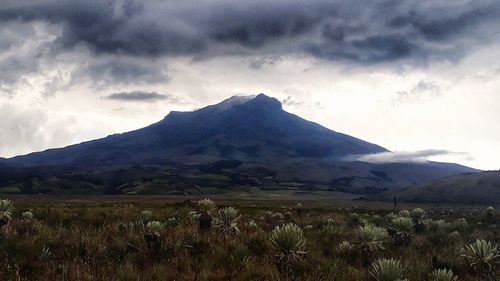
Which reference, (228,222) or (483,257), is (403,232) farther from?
(228,222)

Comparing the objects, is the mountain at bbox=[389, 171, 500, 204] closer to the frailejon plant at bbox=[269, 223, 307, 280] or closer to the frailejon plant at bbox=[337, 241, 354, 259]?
the frailejon plant at bbox=[337, 241, 354, 259]

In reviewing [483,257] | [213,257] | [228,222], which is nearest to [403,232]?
[483,257]

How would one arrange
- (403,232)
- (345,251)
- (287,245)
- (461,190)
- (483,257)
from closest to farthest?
(287,245)
(483,257)
(345,251)
(403,232)
(461,190)

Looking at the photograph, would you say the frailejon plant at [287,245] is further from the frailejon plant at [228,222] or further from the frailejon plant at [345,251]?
the frailejon plant at [228,222]

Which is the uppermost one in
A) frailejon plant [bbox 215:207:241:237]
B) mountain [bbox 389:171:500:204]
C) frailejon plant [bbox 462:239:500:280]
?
frailejon plant [bbox 215:207:241:237]

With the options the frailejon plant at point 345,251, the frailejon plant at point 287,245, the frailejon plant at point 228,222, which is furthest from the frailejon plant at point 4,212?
the frailejon plant at point 345,251

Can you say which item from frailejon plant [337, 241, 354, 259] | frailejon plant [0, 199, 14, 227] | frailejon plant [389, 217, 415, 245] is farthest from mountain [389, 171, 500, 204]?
frailejon plant [0, 199, 14, 227]

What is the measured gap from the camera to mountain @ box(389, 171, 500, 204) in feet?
485

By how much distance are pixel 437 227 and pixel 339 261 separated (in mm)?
12612

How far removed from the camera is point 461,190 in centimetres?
15800

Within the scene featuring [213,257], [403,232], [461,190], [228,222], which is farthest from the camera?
[461,190]

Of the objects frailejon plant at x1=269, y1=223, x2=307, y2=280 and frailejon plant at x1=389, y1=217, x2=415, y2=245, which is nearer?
frailejon plant at x1=269, y1=223, x2=307, y2=280

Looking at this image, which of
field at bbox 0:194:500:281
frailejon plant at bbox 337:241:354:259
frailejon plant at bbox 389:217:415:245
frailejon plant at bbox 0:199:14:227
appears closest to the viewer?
field at bbox 0:194:500:281

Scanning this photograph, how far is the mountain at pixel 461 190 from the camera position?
14775 centimetres
